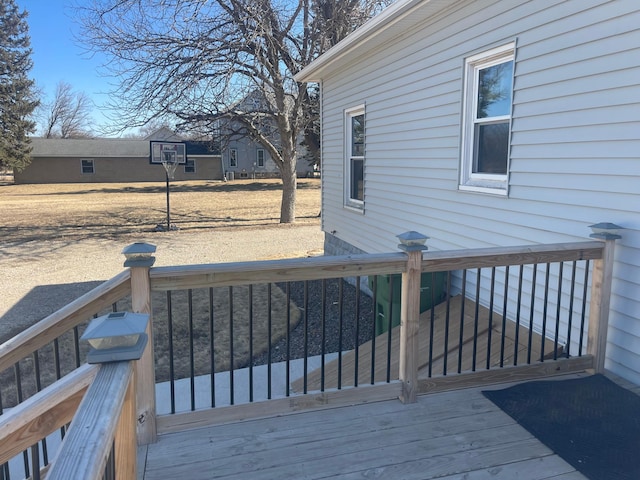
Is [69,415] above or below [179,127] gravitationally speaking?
below

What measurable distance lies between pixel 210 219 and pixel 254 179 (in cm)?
2159

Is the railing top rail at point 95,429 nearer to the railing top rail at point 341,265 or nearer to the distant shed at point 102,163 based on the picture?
the railing top rail at point 341,265

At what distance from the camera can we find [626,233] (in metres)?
3.14

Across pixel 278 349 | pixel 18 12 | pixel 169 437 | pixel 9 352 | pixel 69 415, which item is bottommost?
pixel 278 349

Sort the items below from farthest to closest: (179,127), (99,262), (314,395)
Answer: (179,127) < (99,262) < (314,395)

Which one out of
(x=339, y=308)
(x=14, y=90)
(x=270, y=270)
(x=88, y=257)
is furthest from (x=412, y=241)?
(x=14, y=90)

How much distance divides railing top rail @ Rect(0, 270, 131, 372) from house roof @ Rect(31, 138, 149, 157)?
37361 mm

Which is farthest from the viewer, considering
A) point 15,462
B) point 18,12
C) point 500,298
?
point 18,12

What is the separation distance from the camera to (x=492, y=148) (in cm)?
459

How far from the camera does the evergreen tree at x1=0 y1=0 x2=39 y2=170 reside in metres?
32.2

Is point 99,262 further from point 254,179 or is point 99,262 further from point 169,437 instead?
point 254,179

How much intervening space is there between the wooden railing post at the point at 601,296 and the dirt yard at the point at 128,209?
13416mm

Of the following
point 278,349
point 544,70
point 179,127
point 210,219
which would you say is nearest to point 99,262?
point 179,127

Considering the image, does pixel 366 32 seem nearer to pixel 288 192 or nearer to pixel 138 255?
pixel 138 255
